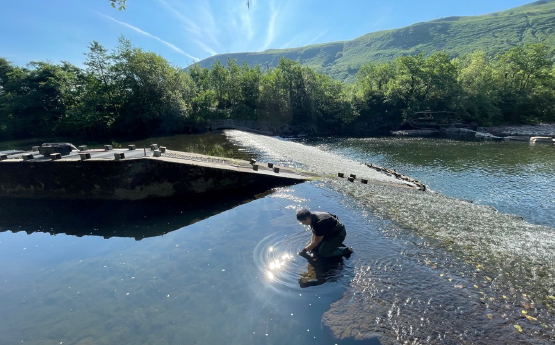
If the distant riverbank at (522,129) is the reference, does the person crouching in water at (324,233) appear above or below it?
below

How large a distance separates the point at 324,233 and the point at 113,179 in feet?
40.8

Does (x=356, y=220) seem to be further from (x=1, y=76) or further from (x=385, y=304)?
(x=1, y=76)

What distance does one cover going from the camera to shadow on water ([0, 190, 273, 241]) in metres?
11.5

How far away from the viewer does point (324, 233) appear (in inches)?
312

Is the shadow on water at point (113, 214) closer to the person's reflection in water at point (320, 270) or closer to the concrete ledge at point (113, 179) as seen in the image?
the concrete ledge at point (113, 179)

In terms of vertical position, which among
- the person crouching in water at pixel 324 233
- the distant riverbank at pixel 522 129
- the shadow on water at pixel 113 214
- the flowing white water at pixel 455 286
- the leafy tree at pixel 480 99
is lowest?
the flowing white water at pixel 455 286

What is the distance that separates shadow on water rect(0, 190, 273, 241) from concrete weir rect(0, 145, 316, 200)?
1.50 feet

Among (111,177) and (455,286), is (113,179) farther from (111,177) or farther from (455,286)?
(455,286)

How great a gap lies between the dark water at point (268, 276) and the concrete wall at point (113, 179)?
0.94m

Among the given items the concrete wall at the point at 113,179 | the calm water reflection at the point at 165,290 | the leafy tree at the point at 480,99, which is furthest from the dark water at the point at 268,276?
the leafy tree at the point at 480,99

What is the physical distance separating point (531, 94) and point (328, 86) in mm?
46249

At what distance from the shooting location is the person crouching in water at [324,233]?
307 inches

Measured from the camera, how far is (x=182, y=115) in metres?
43.5

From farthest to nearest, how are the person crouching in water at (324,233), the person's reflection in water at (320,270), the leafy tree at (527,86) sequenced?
1. the leafy tree at (527,86)
2. the person crouching in water at (324,233)
3. the person's reflection in water at (320,270)
